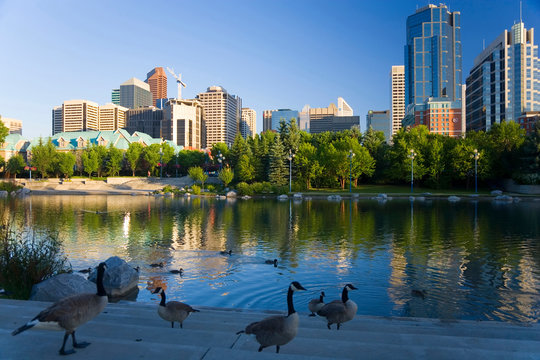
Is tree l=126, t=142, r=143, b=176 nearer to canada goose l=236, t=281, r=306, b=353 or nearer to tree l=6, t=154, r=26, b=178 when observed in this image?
tree l=6, t=154, r=26, b=178

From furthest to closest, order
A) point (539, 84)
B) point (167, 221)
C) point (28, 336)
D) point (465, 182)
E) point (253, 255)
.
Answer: point (539, 84), point (465, 182), point (167, 221), point (253, 255), point (28, 336)

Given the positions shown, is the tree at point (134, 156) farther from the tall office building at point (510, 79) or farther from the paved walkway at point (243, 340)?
the tall office building at point (510, 79)

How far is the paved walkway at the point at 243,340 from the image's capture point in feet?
15.9

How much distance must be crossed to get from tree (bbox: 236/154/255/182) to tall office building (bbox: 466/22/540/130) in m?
104

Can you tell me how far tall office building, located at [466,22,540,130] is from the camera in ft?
455

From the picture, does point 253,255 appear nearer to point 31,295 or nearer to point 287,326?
point 31,295

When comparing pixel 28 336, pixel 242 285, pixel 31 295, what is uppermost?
pixel 28 336

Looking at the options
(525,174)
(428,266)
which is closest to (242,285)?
(428,266)

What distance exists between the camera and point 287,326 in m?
5.52

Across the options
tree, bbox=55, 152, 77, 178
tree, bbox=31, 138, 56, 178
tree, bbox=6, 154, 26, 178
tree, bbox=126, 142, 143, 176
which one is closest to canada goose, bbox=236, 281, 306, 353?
tree, bbox=126, 142, 143, 176

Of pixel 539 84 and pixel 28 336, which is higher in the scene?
pixel 539 84

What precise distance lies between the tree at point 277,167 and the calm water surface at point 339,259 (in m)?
44.1

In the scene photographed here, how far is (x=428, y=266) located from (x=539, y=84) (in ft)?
533

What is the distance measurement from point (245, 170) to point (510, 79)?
115710mm
